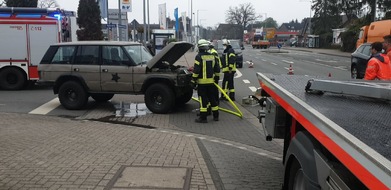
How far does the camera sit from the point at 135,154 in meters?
6.04

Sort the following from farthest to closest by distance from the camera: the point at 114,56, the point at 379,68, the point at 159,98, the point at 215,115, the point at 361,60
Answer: the point at 361,60 < the point at 114,56 < the point at 159,98 < the point at 215,115 < the point at 379,68

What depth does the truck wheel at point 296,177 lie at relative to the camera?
3517 mm

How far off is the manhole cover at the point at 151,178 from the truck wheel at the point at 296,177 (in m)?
1.33

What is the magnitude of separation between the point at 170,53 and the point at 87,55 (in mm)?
2145

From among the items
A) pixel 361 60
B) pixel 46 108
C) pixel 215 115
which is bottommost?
pixel 46 108

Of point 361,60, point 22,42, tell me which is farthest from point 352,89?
point 361,60

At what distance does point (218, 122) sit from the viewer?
9.28 meters

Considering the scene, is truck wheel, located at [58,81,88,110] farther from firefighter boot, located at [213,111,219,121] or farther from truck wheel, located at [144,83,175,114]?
firefighter boot, located at [213,111,219,121]

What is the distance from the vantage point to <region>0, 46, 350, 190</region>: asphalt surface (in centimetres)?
485

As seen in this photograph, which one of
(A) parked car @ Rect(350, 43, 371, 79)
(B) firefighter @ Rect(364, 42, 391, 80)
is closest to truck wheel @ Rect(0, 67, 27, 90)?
(B) firefighter @ Rect(364, 42, 391, 80)

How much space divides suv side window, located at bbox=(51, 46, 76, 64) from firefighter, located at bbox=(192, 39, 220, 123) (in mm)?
3547

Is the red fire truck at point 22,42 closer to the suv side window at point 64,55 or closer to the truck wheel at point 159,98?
the suv side window at point 64,55

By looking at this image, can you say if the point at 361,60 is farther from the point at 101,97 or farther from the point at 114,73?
the point at 114,73

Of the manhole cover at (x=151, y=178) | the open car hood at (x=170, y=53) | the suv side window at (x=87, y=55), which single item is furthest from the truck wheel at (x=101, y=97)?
the manhole cover at (x=151, y=178)
